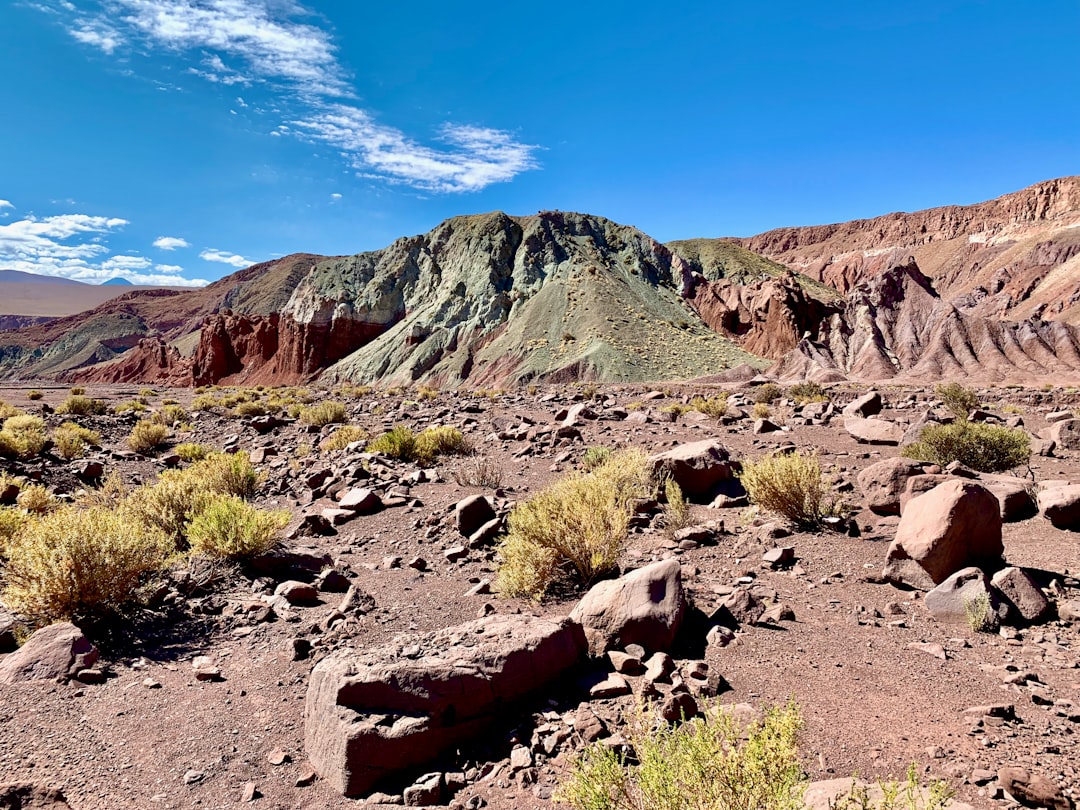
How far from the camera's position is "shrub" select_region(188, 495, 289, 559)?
6590 millimetres

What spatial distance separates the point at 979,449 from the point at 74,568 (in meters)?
11.5

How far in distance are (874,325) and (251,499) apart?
65.2 m

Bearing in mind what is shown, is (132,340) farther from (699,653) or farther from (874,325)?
(699,653)

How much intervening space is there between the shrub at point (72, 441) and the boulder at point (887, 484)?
55.3ft

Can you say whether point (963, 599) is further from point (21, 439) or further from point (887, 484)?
point (21, 439)

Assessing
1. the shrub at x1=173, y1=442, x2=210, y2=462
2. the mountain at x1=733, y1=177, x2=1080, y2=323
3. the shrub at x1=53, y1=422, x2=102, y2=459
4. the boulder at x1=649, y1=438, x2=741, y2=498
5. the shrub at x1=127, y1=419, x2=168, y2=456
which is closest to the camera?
the boulder at x1=649, y1=438, x2=741, y2=498

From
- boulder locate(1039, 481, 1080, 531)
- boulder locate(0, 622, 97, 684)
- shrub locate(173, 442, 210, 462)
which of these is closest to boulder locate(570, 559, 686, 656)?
boulder locate(0, 622, 97, 684)

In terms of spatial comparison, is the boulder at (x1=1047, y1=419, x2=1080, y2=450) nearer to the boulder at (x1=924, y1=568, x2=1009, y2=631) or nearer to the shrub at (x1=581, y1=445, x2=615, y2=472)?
the boulder at (x1=924, y1=568, x2=1009, y2=631)

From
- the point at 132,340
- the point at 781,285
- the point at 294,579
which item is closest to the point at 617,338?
the point at 781,285

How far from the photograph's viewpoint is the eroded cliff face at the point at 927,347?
50.3 m

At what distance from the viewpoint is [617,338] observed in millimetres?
52531

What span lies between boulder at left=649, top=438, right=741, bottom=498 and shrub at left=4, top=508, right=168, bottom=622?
21.1ft

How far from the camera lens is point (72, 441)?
47.1 feet

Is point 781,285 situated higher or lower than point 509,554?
higher
